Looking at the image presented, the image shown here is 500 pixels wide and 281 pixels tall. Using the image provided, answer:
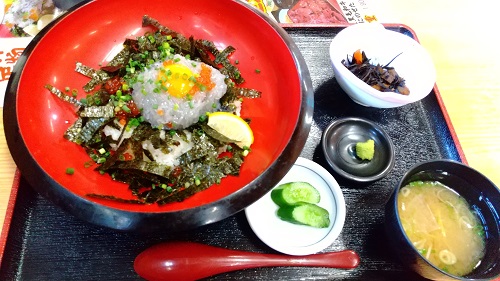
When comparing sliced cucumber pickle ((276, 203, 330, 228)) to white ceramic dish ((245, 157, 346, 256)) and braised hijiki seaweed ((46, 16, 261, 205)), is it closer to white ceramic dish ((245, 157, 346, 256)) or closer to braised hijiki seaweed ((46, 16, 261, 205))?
white ceramic dish ((245, 157, 346, 256))

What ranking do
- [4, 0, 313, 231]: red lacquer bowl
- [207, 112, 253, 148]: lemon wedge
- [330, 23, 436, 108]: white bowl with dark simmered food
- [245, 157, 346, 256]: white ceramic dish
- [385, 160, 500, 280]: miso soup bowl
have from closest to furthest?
[4, 0, 313, 231]: red lacquer bowl < [385, 160, 500, 280]: miso soup bowl < [245, 157, 346, 256]: white ceramic dish < [207, 112, 253, 148]: lemon wedge < [330, 23, 436, 108]: white bowl with dark simmered food

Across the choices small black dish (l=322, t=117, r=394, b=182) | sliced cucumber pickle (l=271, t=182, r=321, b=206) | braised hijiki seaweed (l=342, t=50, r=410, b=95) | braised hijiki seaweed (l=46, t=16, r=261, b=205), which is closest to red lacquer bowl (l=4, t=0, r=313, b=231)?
braised hijiki seaweed (l=46, t=16, r=261, b=205)

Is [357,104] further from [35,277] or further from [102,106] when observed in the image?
[35,277]

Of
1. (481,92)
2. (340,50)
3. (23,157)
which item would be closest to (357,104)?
(340,50)

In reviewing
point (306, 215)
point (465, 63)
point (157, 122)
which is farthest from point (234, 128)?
point (465, 63)

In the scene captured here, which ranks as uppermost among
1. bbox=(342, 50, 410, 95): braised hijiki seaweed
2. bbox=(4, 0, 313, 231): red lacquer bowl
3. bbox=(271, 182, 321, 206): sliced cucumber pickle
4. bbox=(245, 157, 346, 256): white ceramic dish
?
bbox=(4, 0, 313, 231): red lacquer bowl

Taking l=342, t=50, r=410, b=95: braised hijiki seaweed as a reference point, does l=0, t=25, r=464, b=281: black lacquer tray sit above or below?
below

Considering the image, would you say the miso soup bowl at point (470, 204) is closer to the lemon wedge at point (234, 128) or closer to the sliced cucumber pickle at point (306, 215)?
the sliced cucumber pickle at point (306, 215)
